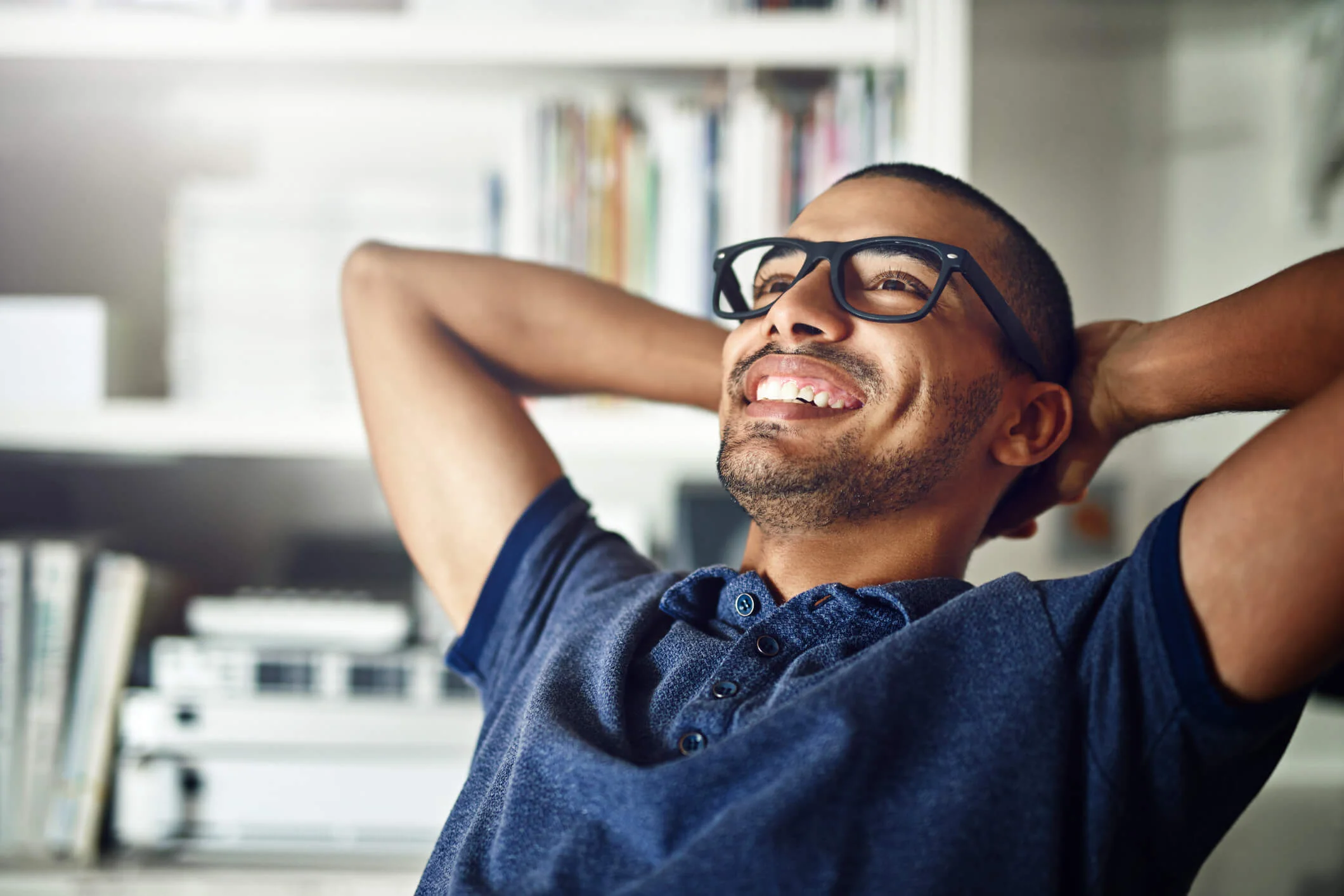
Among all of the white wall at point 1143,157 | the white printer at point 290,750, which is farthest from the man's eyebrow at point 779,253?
the white wall at point 1143,157

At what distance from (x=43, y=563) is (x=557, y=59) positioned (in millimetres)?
911

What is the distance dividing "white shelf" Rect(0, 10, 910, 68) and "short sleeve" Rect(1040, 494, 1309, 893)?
82 cm

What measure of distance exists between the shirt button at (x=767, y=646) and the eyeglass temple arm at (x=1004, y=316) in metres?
0.32

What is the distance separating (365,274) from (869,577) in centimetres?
59

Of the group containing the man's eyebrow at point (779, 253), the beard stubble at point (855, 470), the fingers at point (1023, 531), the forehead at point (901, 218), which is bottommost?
the fingers at point (1023, 531)

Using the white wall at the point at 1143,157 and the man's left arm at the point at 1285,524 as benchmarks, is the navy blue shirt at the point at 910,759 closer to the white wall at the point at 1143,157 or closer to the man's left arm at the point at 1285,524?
the man's left arm at the point at 1285,524

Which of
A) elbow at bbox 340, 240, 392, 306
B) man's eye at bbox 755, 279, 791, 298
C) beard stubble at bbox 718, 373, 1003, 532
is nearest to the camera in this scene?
beard stubble at bbox 718, 373, 1003, 532

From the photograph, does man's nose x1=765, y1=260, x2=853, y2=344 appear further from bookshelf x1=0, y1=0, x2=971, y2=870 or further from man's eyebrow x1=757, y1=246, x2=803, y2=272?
bookshelf x1=0, y1=0, x2=971, y2=870

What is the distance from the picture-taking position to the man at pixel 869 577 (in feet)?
1.93

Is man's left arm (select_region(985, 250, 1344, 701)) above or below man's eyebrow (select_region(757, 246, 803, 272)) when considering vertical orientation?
below

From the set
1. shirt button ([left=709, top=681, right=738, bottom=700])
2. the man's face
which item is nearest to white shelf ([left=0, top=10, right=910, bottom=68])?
the man's face

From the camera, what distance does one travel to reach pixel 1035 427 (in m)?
0.84

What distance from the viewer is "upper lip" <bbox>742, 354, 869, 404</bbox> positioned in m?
0.79

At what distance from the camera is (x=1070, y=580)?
2.29ft
